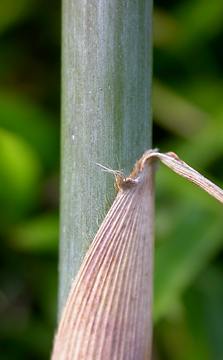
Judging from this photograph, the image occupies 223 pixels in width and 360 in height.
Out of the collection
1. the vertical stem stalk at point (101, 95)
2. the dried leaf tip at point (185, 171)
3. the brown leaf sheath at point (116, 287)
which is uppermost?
the vertical stem stalk at point (101, 95)

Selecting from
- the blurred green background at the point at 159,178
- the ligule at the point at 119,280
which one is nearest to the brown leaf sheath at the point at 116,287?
the ligule at the point at 119,280

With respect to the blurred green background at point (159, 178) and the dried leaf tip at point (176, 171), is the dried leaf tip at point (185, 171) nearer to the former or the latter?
the dried leaf tip at point (176, 171)

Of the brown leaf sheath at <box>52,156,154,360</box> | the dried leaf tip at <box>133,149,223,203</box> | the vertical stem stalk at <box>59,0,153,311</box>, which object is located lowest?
the brown leaf sheath at <box>52,156,154,360</box>

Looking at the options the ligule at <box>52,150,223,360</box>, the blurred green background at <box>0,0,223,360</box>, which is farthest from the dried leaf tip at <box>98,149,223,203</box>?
the blurred green background at <box>0,0,223,360</box>

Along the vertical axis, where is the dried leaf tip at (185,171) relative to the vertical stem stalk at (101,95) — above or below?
below

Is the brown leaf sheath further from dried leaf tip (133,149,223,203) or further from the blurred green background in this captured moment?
the blurred green background

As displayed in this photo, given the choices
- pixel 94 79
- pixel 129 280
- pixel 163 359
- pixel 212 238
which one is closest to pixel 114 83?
pixel 94 79

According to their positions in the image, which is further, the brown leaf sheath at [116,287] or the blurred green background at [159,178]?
the blurred green background at [159,178]
